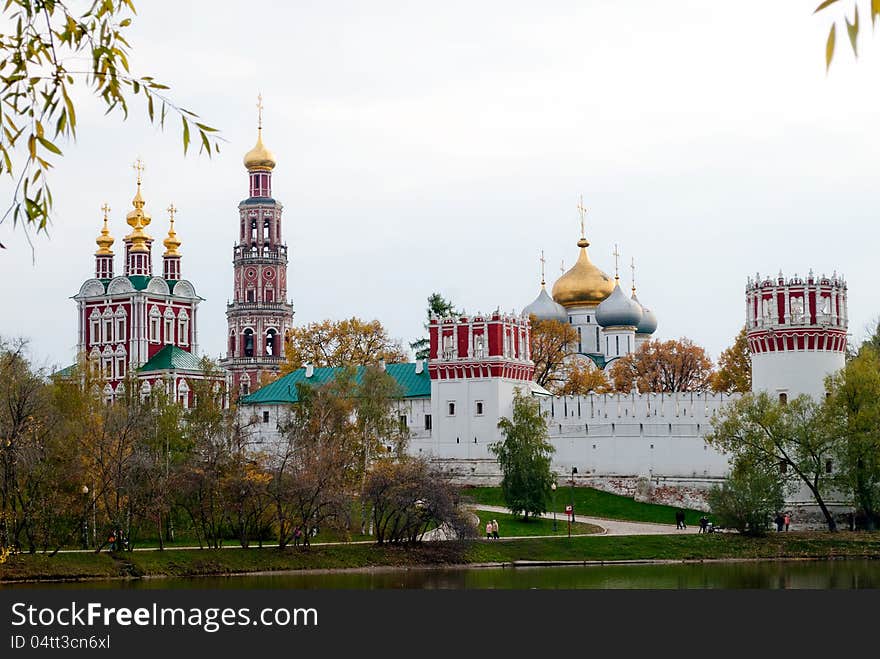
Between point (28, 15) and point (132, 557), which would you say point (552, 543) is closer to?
point (132, 557)

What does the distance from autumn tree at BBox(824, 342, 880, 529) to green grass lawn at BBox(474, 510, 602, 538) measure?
8170 millimetres

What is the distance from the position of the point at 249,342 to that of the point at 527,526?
122ft

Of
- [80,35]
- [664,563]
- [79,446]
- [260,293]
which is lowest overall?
[664,563]

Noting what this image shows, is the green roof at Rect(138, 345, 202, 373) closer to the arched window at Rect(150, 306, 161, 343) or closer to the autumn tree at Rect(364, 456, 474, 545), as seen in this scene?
the arched window at Rect(150, 306, 161, 343)

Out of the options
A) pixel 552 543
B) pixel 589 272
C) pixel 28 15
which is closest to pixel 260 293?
pixel 589 272

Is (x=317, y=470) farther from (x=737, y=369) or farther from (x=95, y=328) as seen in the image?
(x=95, y=328)

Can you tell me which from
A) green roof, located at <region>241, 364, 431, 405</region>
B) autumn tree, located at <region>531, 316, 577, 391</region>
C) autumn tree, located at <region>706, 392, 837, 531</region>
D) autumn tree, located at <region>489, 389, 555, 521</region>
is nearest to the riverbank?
autumn tree, located at <region>706, 392, 837, 531</region>

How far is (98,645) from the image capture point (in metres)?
20.3

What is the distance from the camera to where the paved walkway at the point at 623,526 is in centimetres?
5028

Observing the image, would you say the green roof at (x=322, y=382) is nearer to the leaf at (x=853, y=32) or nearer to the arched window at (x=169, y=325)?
the arched window at (x=169, y=325)

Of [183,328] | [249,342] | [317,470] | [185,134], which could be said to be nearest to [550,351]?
[249,342]

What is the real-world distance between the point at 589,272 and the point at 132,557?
46830 mm

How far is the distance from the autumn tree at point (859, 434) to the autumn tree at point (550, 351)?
2439cm

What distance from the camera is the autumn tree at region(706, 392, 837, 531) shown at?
166 ft
